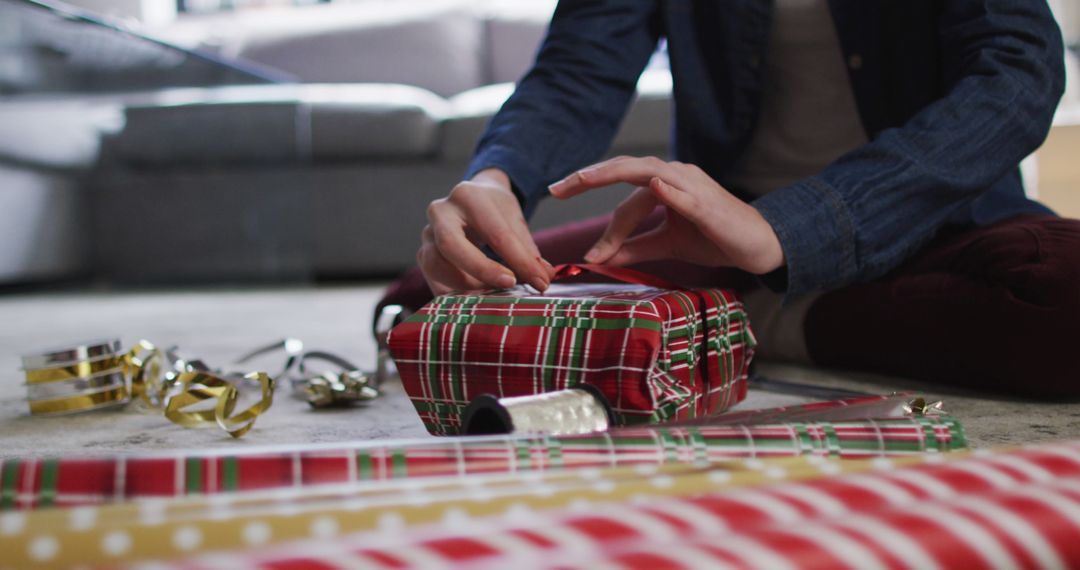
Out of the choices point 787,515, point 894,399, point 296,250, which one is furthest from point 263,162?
point 787,515

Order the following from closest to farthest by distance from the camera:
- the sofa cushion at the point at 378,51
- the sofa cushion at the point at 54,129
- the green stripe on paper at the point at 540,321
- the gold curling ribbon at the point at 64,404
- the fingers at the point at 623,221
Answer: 1. the green stripe on paper at the point at 540,321
2. the fingers at the point at 623,221
3. the gold curling ribbon at the point at 64,404
4. the sofa cushion at the point at 54,129
5. the sofa cushion at the point at 378,51

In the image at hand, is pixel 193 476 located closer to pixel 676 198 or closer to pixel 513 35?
pixel 676 198

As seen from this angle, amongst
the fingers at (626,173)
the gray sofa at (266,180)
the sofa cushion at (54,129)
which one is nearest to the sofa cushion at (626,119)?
the gray sofa at (266,180)

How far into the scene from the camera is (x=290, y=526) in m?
0.25

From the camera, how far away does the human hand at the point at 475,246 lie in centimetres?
62

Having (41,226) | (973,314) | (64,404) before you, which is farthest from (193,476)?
(41,226)

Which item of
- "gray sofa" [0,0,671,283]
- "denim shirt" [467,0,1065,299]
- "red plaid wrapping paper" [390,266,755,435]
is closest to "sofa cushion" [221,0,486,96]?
"gray sofa" [0,0,671,283]

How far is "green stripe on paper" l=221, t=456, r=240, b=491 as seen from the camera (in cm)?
30

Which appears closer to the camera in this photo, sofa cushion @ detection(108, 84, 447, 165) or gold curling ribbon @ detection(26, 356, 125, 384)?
gold curling ribbon @ detection(26, 356, 125, 384)

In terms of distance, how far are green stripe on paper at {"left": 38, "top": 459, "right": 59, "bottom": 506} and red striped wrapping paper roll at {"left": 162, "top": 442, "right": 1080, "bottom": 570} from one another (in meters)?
0.10

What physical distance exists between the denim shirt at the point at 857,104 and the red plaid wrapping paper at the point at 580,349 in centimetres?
10

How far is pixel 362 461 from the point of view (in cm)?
31

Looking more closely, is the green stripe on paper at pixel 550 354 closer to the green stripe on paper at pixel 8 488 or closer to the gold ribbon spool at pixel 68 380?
the green stripe on paper at pixel 8 488

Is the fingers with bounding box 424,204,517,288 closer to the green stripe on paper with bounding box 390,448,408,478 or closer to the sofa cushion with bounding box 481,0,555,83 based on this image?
the green stripe on paper with bounding box 390,448,408,478
